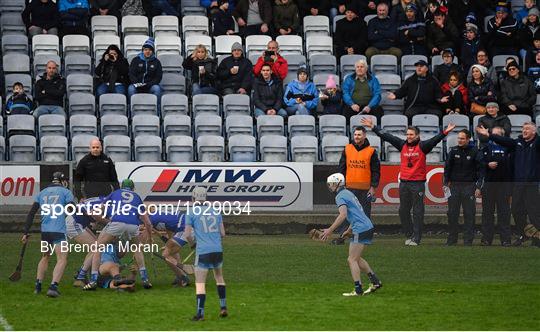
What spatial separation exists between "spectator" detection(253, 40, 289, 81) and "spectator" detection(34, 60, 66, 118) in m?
3.90

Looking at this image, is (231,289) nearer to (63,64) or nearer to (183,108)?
(183,108)

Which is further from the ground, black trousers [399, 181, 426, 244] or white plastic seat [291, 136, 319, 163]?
white plastic seat [291, 136, 319, 163]

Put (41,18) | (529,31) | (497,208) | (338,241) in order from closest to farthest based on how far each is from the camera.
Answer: (497,208) < (338,241) < (41,18) < (529,31)

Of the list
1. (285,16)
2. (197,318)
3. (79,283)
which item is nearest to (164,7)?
(285,16)

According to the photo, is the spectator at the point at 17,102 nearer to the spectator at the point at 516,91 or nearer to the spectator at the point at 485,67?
the spectator at the point at 485,67

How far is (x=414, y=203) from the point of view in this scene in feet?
79.7

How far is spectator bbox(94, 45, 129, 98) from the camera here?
27.5 meters

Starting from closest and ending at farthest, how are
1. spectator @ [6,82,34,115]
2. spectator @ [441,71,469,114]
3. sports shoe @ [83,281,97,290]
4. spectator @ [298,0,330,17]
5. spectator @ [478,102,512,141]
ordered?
sports shoe @ [83,281,97,290], spectator @ [478,102,512,141], spectator @ [6,82,34,115], spectator @ [441,71,469,114], spectator @ [298,0,330,17]

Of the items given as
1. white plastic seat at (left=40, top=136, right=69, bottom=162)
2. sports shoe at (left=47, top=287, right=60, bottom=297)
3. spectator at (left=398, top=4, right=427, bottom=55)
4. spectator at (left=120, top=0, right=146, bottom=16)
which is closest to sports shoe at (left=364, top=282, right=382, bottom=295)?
sports shoe at (left=47, top=287, right=60, bottom=297)

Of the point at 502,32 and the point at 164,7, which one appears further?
the point at 164,7

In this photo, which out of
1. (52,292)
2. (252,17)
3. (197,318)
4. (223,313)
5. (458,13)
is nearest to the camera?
(197,318)

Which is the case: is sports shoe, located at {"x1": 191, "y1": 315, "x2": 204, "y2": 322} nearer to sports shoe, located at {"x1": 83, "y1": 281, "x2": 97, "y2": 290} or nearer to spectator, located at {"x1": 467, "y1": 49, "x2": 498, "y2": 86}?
sports shoe, located at {"x1": 83, "y1": 281, "x2": 97, "y2": 290}

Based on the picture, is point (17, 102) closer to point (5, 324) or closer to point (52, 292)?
point (52, 292)

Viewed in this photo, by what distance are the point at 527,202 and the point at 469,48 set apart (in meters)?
5.88
